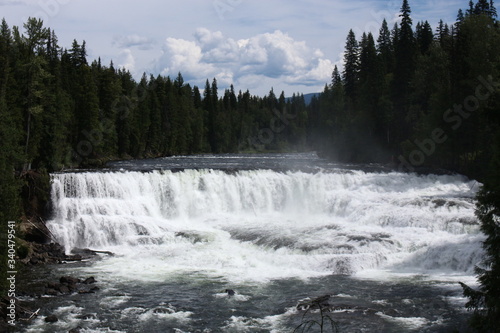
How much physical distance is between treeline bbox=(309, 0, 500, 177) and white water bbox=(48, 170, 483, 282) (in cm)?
508

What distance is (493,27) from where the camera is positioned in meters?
46.2

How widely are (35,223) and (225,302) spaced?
15270 millimetres

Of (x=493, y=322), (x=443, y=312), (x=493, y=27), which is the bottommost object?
(x=443, y=312)

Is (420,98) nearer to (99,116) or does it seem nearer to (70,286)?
(99,116)

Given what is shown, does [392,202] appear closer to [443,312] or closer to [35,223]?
[443,312]

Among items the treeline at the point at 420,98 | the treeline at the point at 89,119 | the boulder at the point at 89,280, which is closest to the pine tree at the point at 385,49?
the treeline at the point at 420,98

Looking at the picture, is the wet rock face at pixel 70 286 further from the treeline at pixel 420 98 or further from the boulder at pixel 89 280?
the treeline at pixel 420 98

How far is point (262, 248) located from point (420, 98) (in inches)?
1407

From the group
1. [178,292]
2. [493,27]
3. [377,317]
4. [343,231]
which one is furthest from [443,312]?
[493,27]

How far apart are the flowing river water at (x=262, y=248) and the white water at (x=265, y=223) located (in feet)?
0.26

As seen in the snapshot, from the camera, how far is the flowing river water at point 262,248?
16.8 m

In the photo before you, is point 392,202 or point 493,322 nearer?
point 493,322

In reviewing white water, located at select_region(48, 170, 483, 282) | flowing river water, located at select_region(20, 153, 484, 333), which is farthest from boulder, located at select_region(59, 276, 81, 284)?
white water, located at select_region(48, 170, 483, 282)

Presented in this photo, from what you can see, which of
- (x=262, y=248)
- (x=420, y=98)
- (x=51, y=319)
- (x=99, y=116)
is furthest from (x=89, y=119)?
(x=51, y=319)
